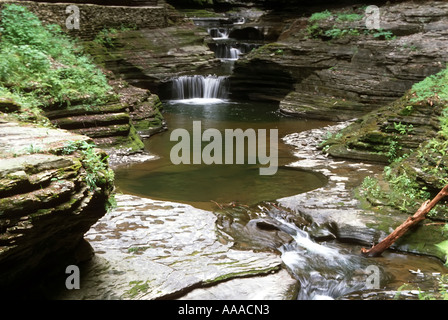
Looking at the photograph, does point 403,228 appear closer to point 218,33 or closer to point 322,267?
point 322,267

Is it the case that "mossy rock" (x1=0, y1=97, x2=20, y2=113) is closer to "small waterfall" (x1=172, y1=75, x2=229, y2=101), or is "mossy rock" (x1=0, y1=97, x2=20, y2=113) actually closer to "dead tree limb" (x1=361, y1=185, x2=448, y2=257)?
"dead tree limb" (x1=361, y1=185, x2=448, y2=257)

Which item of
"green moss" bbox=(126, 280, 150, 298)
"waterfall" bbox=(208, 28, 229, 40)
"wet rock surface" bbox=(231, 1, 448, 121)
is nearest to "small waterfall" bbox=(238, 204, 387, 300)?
"green moss" bbox=(126, 280, 150, 298)

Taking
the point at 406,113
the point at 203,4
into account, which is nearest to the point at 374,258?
the point at 406,113

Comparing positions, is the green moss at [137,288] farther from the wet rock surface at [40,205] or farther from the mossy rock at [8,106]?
the mossy rock at [8,106]

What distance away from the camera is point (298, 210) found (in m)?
6.47

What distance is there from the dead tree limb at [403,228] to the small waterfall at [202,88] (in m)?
12.0

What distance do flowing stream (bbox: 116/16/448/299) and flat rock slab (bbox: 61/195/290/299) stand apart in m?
0.49

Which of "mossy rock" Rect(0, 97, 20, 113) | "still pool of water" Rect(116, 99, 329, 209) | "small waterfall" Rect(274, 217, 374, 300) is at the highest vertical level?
"mossy rock" Rect(0, 97, 20, 113)

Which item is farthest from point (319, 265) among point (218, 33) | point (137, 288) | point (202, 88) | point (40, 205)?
point (218, 33)

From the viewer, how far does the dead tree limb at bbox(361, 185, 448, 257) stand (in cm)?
546

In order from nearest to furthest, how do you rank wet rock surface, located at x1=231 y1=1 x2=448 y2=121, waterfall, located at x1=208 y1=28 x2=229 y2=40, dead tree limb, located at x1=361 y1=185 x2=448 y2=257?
1. dead tree limb, located at x1=361 y1=185 x2=448 y2=257
2. wet rock surface, located at x1=231 y1=1 x2=448 y2=121
3. waterfall, located at x1=208 y1=28 x2=229 y2=40

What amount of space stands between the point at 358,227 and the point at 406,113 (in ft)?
13.2
